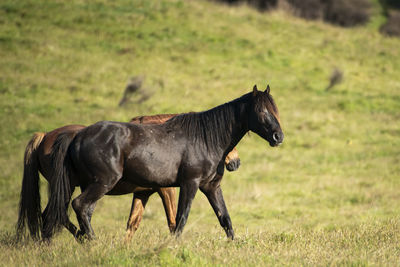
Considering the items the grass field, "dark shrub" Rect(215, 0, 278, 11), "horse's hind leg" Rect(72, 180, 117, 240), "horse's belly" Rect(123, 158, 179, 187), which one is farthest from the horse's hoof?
"dark shrub" Rect(215, 0, 278, 11)

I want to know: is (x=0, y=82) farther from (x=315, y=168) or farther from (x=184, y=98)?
(x=315, y=168)

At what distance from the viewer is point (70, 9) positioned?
1075 inches

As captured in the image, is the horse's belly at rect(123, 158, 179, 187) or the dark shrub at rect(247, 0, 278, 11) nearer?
the horse's belly at rect(123, 158, 179, 187)

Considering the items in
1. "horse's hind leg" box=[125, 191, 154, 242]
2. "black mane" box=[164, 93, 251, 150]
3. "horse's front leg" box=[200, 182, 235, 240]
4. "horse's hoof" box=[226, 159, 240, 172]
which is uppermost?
"black mane" box=[164, 93, 251, 150]

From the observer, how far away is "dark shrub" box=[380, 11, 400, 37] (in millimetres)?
37094

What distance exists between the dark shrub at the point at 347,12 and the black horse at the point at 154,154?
3771 cm

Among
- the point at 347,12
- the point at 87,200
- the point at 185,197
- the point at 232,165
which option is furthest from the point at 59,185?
the point at 347,12

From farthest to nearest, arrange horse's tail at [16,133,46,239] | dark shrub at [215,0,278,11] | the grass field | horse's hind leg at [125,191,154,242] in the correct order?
dark shrub at [215,0,278,11], horse's hind leg at [125,191,154,242], horse's tail at [16,133,46,239], the grass field

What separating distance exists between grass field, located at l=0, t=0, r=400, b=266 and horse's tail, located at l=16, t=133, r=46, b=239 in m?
0.27

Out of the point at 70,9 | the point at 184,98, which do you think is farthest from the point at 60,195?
the point at 70,9

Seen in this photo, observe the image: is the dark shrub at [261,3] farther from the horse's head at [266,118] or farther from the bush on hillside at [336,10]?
the horse's head at [266,118]

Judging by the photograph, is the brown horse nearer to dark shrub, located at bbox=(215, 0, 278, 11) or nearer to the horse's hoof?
the horse's hoof

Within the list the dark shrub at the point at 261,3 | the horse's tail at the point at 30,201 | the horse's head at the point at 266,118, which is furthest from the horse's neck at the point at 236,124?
the dark shrub at the point at 261,3

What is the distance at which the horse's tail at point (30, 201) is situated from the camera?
7.26 meters
